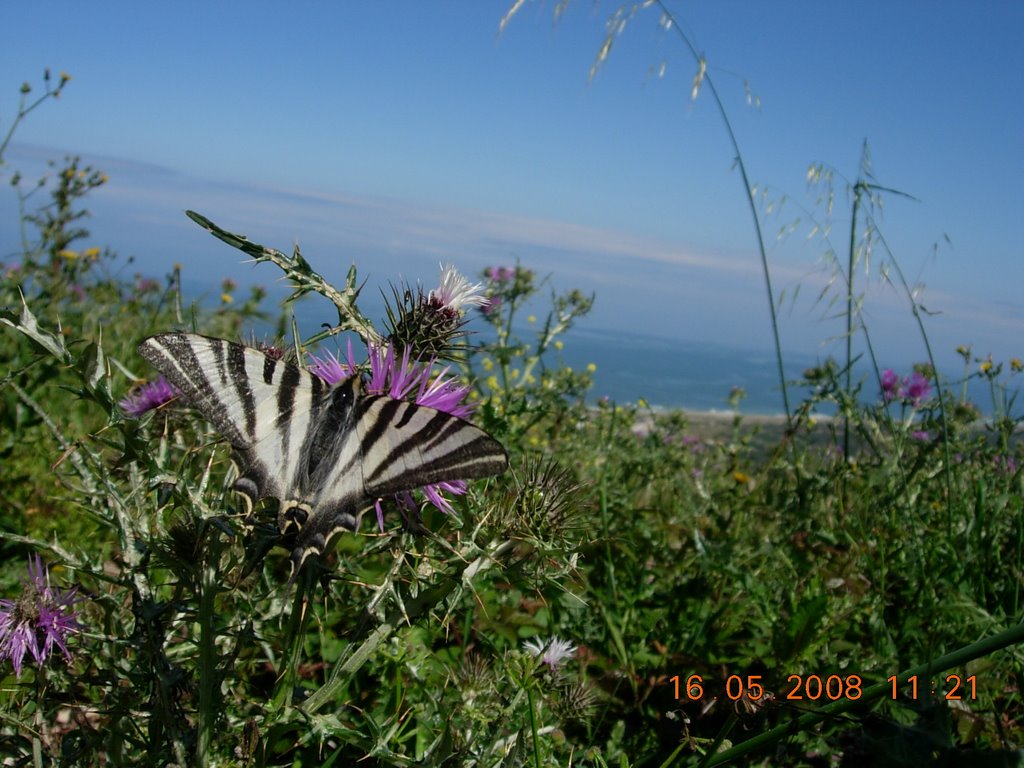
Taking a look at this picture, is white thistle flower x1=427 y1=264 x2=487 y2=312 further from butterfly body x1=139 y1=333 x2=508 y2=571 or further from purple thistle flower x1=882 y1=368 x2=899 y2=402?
purple thistle flower x1=882 y1=368 x2=899 y2=402

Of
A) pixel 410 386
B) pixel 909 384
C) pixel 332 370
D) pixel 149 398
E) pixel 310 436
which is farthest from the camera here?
pixel 909 384

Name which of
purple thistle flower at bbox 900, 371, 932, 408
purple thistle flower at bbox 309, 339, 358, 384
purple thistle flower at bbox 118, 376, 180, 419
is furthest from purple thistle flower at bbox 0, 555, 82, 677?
purple thistle flower at bbox 900, 371, 932, 408

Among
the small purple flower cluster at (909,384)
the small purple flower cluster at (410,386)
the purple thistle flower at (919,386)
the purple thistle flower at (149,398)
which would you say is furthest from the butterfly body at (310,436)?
the purple thistle flower at (919,386)

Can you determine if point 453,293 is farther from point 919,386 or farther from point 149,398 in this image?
point 919,386

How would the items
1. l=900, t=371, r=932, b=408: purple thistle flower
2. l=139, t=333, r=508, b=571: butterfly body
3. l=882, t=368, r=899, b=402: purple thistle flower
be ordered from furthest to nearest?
l=900, t=371, r=932, b=408: purple thistle flower < l=882, t=368, r=899, b=402: purple thistle flower < l=139, t=333, r=508, b=571: butterfly body

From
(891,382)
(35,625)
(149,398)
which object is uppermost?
(891,382)

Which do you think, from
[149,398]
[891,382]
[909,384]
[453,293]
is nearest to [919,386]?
[909,384]
